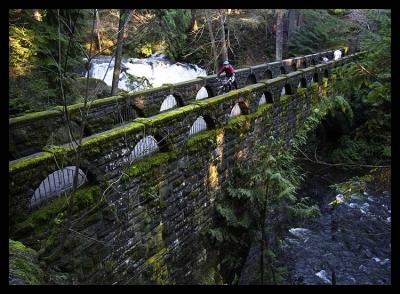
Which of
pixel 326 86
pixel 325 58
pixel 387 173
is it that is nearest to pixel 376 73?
pixel 387 173

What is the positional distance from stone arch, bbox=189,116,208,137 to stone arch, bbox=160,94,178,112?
9.48 feet

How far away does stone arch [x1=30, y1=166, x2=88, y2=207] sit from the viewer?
16.3 ft

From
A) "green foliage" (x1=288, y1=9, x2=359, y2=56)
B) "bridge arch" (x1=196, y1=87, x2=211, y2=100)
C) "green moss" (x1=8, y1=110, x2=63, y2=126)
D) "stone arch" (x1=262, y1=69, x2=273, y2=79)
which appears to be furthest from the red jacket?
"green foliage" (x1=288, y1=9, x2=359, y2=56)

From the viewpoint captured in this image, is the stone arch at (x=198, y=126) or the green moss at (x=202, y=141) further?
the stone arch at (x=198, y=126)

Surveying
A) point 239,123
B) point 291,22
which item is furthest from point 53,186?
point 291,22

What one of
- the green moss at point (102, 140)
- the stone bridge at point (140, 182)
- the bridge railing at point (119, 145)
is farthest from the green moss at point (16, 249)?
the green moss at point (102, 140)

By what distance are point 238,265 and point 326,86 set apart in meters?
11.8

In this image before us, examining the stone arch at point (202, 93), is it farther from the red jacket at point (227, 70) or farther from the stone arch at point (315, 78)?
the stone arch at point (315, 78)

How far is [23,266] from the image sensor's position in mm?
3686

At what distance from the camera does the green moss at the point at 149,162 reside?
611 cm

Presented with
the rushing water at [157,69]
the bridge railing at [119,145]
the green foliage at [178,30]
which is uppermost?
the green foliage at [178,30]

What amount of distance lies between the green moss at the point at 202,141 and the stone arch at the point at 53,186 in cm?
272

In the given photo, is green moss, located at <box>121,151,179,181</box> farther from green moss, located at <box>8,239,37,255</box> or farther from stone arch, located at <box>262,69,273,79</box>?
stone arch, located at <box>262,69,273,79</box>

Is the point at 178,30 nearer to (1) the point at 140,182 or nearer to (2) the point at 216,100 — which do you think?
(2) the point at 216,100
